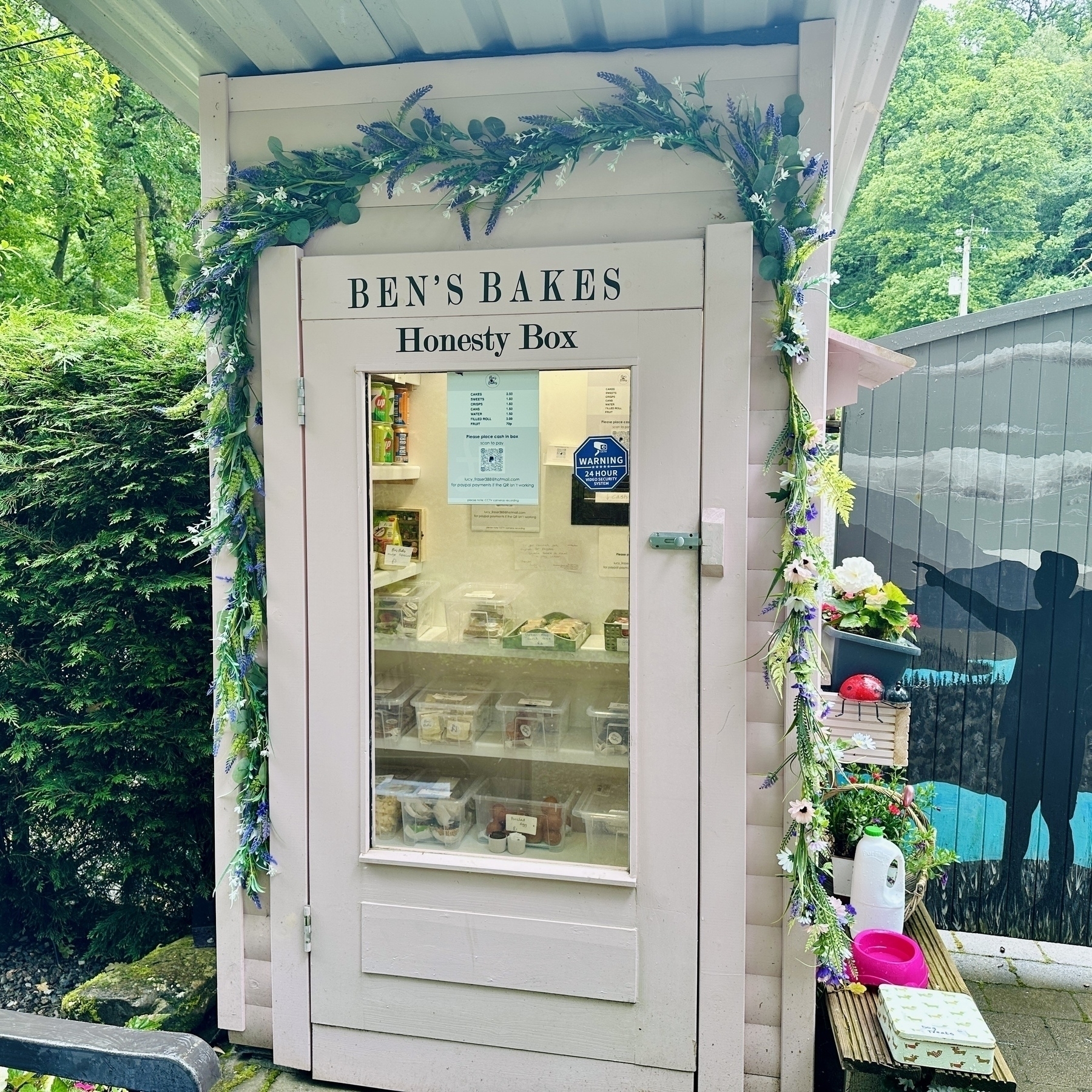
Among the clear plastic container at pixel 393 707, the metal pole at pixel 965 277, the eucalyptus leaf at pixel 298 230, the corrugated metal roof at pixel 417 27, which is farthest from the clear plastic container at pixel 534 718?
the metal pole at pixel 965 277

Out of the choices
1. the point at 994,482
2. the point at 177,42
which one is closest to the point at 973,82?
the point at 994,482

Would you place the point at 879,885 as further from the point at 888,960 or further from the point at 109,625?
the point at 109,625

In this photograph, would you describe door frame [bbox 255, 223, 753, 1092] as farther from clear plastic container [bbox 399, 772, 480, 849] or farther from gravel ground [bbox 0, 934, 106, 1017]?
gravel ground [bbox 0, 934, 106, 1017]

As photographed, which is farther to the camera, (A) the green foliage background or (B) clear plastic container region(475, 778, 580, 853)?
(A) the green foliage background

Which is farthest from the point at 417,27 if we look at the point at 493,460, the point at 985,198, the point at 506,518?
the point at 985,198

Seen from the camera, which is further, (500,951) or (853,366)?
(853,366)

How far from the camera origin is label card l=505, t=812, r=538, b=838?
8.70 feet

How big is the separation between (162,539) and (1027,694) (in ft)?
10.8

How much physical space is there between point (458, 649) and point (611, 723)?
1.68ft

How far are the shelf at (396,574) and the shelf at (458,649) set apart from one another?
6.4 inches

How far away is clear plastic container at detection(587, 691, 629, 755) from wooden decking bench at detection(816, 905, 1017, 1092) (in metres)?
0.88

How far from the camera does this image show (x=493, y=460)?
8.43 feet

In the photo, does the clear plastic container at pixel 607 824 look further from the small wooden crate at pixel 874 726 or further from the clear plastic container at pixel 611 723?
the small wooden crate at pixel 874 726

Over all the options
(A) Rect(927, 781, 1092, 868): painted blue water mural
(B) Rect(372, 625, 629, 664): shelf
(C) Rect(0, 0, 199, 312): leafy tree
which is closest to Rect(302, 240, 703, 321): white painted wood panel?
(B) Rect(372, 625, 629, 664): shelf
